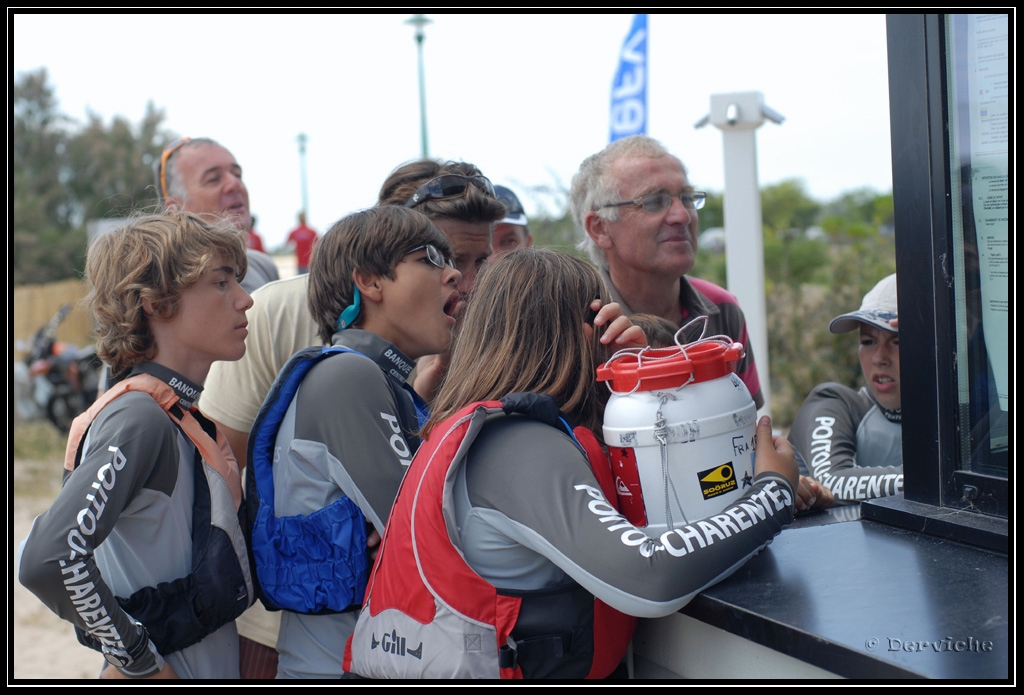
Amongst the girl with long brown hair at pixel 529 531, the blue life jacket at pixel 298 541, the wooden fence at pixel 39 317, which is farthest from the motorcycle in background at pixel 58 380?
the girl with long brown hair at pixel 529 531

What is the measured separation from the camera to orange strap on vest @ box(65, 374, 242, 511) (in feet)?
7.11

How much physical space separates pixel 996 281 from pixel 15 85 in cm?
3434

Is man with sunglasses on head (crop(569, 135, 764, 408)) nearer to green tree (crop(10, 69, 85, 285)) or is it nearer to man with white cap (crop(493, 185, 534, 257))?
man with white cap (crop(493, 185, 534, 257))

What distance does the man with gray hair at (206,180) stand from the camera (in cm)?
404

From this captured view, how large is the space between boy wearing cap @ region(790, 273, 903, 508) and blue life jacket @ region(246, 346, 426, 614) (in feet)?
4.42

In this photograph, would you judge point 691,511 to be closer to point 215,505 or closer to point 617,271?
point 215,505

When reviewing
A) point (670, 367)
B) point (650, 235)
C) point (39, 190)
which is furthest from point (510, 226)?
point (39, 190)

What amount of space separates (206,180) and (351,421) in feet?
7.80

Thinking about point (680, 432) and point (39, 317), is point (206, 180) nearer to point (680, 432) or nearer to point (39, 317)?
point (680, 432)

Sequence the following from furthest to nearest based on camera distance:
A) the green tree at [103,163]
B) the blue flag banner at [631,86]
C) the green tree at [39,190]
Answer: the green tree at [103,163]
the green tree at [39,190]
the blue flag banner at [631,86]

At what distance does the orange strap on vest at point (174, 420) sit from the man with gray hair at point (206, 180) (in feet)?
5.87

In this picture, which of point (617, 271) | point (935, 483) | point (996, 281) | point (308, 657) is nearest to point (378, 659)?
point (308, 657)

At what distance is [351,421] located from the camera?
2.13m

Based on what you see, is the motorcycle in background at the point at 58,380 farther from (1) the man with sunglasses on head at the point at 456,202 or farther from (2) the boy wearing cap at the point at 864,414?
(2) the boy wearing cap at the point at 864,414
